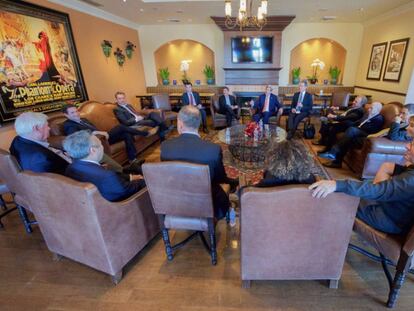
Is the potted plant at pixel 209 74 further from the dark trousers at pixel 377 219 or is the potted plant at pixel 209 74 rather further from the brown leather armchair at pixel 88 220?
the dark trousers at pixel 377 219

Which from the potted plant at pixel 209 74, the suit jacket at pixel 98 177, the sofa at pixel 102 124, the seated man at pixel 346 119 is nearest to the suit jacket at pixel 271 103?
the seated man at pixel 346 119

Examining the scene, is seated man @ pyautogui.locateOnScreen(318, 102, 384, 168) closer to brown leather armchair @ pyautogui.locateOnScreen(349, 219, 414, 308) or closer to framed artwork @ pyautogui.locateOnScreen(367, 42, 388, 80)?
brown leather armchair @ pyautogui.locateOnScreen(349, 219, 414, 308)

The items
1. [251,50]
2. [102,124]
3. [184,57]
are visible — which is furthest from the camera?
[184,57]

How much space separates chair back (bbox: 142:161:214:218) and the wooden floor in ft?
1.61

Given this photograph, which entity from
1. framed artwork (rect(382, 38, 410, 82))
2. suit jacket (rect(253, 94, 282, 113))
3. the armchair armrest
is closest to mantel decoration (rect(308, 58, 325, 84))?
framed artwork (rect(382, 38, 410, 82))

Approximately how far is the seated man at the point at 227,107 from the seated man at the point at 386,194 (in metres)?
3.91

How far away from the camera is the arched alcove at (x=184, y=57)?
7.31 metres

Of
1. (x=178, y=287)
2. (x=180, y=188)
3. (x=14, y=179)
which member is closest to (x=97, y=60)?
(x=14, y=179)

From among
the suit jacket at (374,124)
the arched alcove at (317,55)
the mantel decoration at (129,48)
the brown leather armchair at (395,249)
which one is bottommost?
the brown leather armchair at (395,249)

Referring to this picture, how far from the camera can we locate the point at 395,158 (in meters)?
2.69

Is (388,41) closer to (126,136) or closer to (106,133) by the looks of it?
(126,136)

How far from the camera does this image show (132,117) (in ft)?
13.8

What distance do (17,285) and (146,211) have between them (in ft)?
3.49

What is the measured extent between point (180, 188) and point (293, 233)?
2.40 ft
